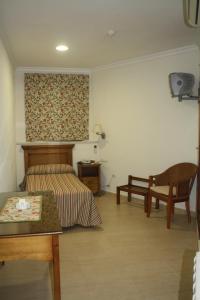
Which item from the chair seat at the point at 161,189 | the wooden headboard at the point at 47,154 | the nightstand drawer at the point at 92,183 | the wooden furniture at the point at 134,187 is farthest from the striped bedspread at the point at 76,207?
the wooden headboard at the point at 47,154

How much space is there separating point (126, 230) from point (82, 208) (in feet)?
1.98

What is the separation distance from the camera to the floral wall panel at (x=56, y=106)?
5449 millimetres

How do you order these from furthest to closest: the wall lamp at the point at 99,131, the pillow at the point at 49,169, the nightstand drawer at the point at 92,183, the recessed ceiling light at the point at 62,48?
the wall lamp at the point at 99,131, the nightstand drawer at the point at 92,183, the pillow at the point at 49,169, the recessed ceiling light at the point at 62,48

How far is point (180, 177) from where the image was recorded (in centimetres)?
417

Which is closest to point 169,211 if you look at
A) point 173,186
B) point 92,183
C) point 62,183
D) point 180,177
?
point 173,186

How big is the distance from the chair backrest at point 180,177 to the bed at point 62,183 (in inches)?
42.4

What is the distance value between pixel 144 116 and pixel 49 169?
1789 millimetres

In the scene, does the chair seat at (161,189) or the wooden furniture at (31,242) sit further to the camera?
the chair seat at (161,189)

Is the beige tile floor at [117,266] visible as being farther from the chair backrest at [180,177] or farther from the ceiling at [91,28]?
the ceiling at [91,28]

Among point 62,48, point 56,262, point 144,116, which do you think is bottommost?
point 56,262

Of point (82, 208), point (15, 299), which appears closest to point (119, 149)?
point (82, 208)

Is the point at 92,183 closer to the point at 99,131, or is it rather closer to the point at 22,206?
the point at 99,131

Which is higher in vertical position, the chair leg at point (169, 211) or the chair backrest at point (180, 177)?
the chair backrest at point (180, 177)

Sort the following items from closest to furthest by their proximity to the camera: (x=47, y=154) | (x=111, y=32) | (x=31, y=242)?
(x=31, y=242) < (x=111, y=32) < (x=47, y=154)
